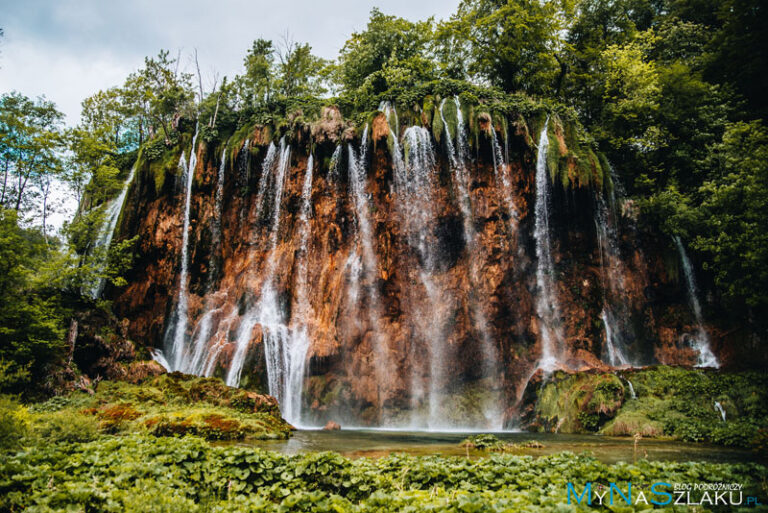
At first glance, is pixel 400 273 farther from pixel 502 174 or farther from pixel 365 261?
pixel 502 174

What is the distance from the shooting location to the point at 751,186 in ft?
47.3

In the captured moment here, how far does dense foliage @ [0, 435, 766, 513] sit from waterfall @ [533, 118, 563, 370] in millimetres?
14309

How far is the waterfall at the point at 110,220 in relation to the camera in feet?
77.3

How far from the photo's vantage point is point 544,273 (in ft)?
68.2

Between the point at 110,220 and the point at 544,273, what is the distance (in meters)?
24.7

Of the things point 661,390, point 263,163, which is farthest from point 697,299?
point 263,163

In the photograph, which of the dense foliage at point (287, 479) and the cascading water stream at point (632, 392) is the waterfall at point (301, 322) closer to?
the dense foliage at point (287, 479)

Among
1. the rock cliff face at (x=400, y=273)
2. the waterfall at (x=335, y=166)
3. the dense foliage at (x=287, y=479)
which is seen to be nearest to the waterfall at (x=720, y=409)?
the rock cliff face at (x=400, y=273)

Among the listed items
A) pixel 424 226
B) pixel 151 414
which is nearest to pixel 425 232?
pixel 424 226

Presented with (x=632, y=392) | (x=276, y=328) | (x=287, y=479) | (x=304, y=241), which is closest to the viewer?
(x=287, y=479)

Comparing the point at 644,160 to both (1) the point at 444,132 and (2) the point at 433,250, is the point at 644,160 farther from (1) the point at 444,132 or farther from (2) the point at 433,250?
(2) the point at 433,250

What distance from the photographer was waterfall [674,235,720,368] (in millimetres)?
19672

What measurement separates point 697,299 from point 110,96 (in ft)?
124

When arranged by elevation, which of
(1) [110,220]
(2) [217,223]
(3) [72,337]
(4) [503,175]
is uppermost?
(4) [503,175]
